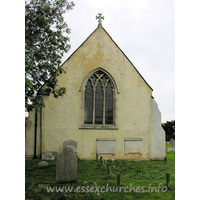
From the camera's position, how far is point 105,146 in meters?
12.7

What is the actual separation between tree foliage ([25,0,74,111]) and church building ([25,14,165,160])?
11.7ft

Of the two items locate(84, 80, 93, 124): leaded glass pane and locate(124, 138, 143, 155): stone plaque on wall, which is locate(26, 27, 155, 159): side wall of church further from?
locate(84, 80, 93, 124): leaded glass pane

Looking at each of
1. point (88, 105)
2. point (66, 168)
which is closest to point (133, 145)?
point (88, 105)

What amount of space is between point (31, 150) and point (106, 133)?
5176 millimetres

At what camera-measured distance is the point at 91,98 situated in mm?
13227

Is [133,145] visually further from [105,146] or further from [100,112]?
[100,112]

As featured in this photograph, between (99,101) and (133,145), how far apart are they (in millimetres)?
4057

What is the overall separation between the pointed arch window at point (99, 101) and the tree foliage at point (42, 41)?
166 inches

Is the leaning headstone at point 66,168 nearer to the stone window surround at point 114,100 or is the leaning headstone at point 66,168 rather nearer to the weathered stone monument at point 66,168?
the weathered stone monument at point 66,168

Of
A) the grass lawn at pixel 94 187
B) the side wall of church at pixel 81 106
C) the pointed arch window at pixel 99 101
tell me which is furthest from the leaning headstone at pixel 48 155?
the pointed arch window at pixel 99 101

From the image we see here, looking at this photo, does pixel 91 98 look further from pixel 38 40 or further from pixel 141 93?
pixel 38 40

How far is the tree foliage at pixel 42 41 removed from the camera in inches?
312

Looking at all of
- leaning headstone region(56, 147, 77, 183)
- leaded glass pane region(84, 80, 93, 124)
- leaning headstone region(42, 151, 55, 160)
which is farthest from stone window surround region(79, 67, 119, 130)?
leaning headstone region(56, 147, 77, 183)

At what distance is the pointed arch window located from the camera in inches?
512
